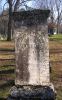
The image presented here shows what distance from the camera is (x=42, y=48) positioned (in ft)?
27.0

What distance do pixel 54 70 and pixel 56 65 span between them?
1.74m

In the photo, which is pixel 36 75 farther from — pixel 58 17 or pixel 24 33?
pixel 58 17

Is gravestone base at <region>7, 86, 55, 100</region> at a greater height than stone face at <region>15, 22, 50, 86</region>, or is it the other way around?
stone face at <region>15, 22, 50, 86</region>

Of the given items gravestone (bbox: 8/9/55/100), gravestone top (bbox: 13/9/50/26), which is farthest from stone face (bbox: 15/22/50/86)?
gravestone top (bbox: 13/9/50/26)

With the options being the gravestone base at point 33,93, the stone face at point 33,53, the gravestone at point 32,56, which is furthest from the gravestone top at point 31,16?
the gravestone base at point 33,93

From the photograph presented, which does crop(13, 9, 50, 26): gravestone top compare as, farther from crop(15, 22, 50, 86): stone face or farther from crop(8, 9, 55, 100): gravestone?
crop(15, 22, 50, 86): stone face

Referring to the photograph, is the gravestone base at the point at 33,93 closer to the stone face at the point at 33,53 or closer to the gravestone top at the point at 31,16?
the stone face at the point at 33,53

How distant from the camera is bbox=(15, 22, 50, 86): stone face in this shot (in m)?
8.20

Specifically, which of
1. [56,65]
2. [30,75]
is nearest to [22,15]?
[30,75]

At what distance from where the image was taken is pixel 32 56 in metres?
8.24

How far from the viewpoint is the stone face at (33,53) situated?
8203 mm

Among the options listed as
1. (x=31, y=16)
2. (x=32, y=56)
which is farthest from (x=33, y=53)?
(x=31, y=16)

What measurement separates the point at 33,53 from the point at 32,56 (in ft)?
0.24

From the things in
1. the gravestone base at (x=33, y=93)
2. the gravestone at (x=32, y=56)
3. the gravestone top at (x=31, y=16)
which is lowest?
the gravestone base at (x=33, y=93)
